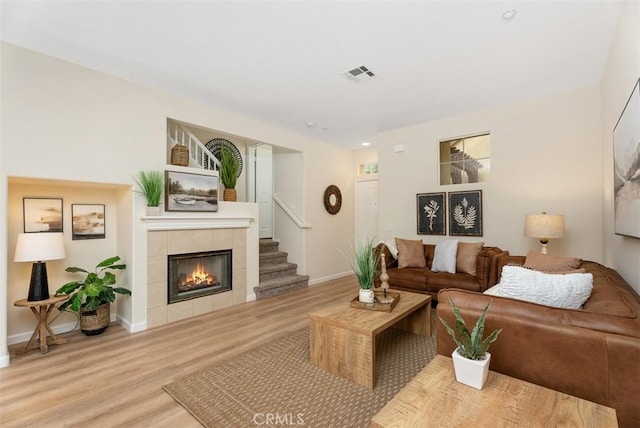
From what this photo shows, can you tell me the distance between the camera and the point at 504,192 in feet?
13.4

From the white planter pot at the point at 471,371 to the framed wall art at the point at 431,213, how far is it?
3545 millimetres

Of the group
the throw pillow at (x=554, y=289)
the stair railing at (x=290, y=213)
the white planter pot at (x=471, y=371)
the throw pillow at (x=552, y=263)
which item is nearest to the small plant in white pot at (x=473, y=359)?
the white planter pot at (x=471, y=371)

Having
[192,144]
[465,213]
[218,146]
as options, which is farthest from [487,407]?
[218,146]

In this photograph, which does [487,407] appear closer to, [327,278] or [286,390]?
[286,390]

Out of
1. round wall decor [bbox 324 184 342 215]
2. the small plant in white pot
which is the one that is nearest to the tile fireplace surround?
round wall decor [bbox 324 184 342 215]

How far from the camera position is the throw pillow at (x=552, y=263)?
266cm

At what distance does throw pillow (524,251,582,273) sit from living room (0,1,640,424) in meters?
0.33

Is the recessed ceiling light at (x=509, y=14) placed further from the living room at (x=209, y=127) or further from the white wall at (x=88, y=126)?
the white wall at (x=88, y=126)

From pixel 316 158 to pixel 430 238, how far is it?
8.57ft

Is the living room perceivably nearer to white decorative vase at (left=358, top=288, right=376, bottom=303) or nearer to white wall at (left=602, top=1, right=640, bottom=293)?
white wall at (left=602, top=1, right=640, bottom=293)

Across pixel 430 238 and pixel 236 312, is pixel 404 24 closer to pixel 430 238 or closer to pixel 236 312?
pixel 430 238

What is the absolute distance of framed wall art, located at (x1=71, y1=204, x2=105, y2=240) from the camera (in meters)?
3.27

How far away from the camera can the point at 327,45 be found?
8.59 feet

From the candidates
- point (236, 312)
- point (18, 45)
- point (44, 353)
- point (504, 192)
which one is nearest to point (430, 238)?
point (504, 192)
